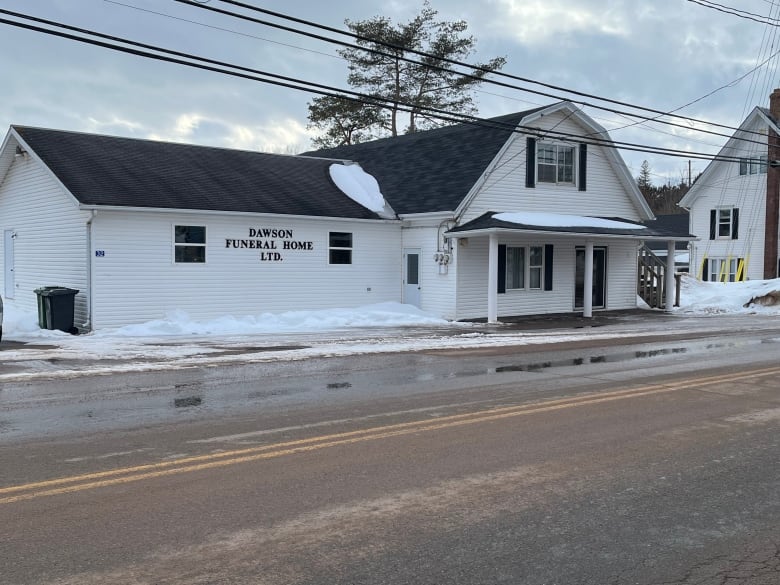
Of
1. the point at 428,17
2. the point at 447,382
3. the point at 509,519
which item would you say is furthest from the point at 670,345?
the point at 428,17

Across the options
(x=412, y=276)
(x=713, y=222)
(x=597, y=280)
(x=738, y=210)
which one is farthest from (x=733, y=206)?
(x=412, y=276)

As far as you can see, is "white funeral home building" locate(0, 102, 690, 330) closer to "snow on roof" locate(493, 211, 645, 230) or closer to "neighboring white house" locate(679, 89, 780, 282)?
"snow on roof" locate(493, 211, 645, 230)

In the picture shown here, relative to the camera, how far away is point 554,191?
2467 cm

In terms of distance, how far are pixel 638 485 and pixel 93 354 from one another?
35.6 feet

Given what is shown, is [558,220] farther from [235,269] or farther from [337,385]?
[337,385]

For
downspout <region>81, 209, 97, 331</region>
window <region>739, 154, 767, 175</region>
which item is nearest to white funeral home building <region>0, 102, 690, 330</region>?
downspout <region>81, 209, 97, 331</region>

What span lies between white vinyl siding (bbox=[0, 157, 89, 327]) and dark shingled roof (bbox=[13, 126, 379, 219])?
2.42ft

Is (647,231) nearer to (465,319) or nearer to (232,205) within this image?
(465,319)

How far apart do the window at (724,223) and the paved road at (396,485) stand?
108ft

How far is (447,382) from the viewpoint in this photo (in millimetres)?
10641

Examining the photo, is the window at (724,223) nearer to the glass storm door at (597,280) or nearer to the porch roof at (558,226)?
the porch roof at (558,226)

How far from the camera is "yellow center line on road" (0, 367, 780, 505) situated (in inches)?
218

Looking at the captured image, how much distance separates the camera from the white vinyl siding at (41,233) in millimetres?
18641

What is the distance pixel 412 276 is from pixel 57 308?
10.6 meters
